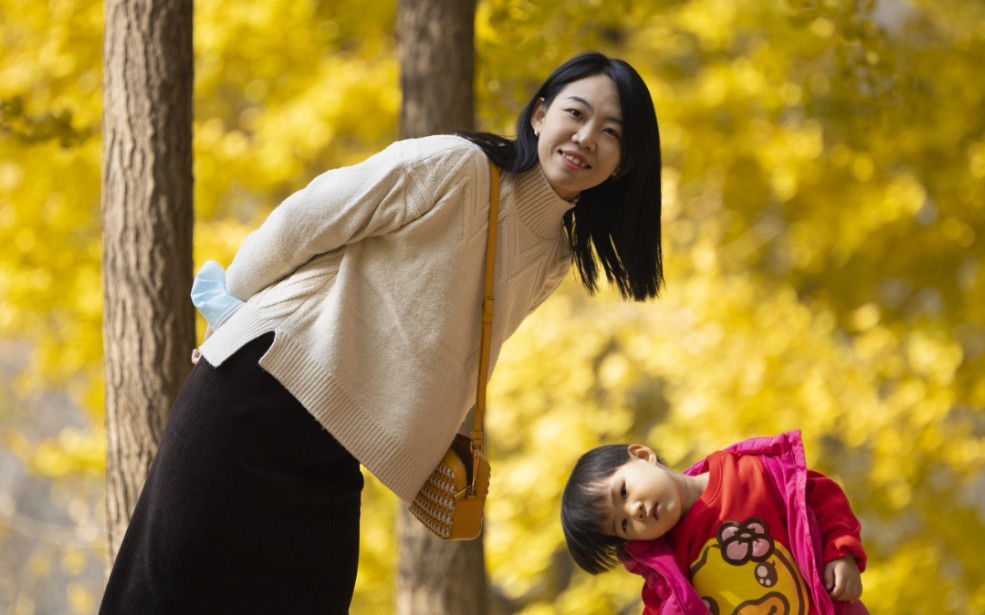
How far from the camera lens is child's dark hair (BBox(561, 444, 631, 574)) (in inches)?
76.6

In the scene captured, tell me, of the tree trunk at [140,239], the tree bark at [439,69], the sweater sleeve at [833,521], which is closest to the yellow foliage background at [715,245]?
the tree bark at [439,69]

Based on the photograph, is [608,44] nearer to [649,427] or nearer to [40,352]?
[649,427]

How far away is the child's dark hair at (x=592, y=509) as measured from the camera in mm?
1945

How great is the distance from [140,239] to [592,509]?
1.30m

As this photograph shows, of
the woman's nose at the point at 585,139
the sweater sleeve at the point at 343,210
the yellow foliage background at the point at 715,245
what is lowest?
the yellow foliage background at the point at 715,245

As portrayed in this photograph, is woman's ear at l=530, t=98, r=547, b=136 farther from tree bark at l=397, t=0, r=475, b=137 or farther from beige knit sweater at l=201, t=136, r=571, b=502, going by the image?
tree bark at l=397, t=0, r=475, b=137

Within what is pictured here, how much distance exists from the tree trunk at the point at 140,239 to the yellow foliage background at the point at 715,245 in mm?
1328

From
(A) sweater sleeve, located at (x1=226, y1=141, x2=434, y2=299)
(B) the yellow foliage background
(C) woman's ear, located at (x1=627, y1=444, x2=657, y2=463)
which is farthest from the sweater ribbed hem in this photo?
(B) the yellow foliage background

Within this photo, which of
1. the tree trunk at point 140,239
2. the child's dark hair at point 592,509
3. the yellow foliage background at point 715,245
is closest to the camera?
the child's dark hair at point 592,509

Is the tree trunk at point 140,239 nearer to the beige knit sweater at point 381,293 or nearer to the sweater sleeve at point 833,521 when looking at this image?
the beige knit sweater at point 381,293

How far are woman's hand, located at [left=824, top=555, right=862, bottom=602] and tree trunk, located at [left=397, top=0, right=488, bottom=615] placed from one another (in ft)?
4.58

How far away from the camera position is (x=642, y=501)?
191cm

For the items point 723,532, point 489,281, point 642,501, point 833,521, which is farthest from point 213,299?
point 833,521

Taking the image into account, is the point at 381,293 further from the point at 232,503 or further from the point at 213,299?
the point at 232,503
